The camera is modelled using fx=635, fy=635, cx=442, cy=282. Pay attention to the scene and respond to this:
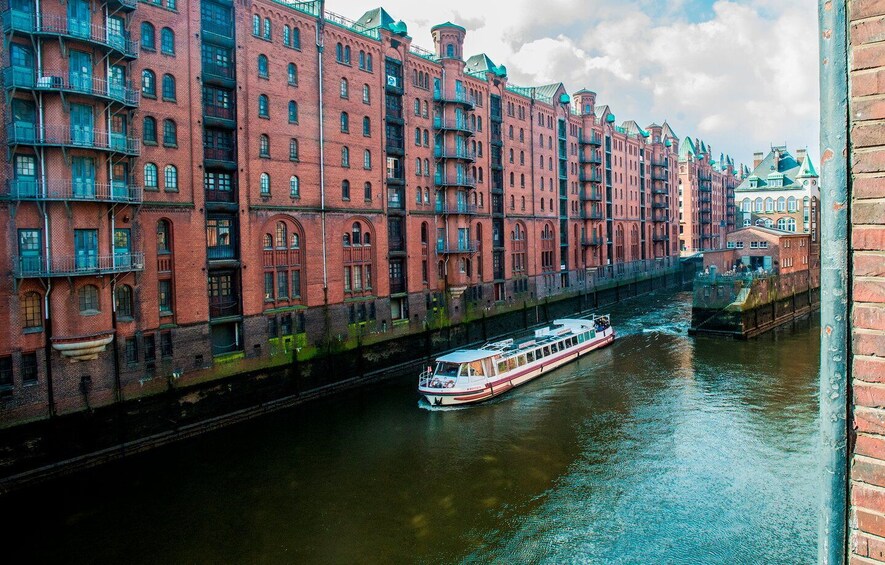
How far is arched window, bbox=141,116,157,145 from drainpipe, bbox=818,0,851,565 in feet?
97.1

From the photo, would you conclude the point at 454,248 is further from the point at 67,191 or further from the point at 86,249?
the point at 67,191

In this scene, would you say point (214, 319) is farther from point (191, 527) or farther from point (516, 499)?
point (516, 499)

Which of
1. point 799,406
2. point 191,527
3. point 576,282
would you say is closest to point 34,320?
point 191,527

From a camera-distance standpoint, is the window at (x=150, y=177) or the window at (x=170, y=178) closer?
the window at (x=150, y=177)

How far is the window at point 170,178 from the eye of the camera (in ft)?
94.8

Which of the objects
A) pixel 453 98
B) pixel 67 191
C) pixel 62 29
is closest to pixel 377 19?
pixel 453 98

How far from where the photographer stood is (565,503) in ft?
69.6

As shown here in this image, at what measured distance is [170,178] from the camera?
2914 centimetres

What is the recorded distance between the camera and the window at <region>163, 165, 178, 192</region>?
94.8ft

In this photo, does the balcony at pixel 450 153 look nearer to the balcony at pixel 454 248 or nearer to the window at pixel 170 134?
the balcony at pixel 454 248

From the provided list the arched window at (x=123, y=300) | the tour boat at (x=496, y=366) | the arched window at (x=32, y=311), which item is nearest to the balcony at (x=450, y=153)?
the tour boat at (x=496, y=366)

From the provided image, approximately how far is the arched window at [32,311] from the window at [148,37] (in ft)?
38.5

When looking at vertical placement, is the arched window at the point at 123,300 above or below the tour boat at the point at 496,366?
above

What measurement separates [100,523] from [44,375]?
6.91m
